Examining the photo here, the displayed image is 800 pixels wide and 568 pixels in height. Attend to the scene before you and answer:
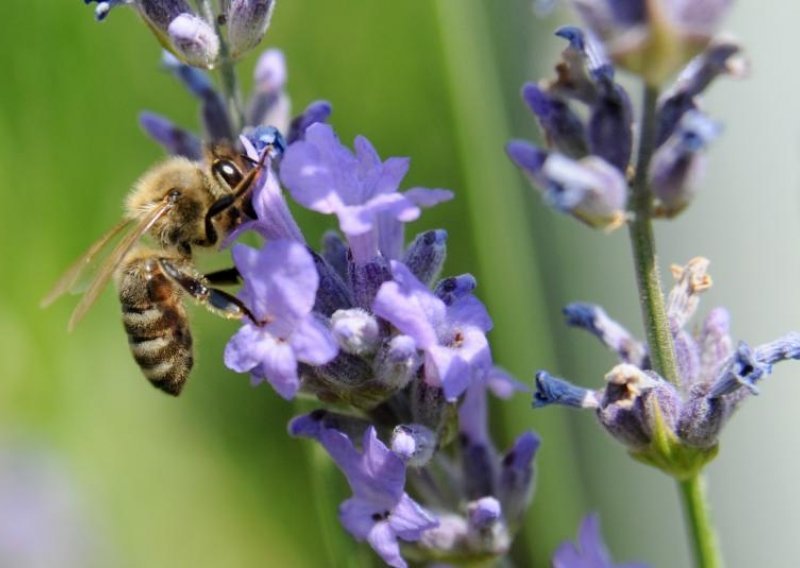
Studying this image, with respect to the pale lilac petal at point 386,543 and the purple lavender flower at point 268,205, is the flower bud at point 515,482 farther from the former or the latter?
the purple lavender flower at point 268,205

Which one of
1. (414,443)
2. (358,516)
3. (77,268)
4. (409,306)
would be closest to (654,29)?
(409,306)

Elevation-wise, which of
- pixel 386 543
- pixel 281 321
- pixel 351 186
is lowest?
pixel 386 543

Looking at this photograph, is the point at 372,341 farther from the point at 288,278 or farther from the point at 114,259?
the point at 114,259

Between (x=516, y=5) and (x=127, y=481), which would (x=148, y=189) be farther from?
(x=516, y=5)

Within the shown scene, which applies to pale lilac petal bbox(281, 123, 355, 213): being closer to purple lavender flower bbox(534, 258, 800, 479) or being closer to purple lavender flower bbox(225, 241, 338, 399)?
purple lavender flower bbox(225, 241, 338, 399)

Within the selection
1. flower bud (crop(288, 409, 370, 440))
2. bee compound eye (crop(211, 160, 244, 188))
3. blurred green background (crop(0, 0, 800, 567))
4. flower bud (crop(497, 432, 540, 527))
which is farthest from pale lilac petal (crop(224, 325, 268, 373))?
blurred green background (crop(0, 0, 800, 567))

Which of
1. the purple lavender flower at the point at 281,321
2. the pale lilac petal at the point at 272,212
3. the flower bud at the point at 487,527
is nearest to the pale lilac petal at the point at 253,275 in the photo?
the purple lavender flower at the point at 281,321
